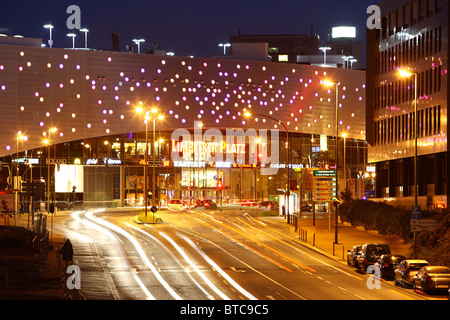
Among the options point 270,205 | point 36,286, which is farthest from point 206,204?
point 36,286

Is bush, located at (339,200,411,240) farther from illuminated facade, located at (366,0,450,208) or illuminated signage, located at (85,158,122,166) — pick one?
illuminated signage, located at (85,158,122,166)

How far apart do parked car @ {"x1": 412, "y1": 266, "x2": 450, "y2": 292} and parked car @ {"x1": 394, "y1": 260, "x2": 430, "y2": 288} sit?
1655 millimetres

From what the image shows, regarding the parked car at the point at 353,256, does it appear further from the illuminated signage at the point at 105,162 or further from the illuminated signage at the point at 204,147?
the illuminated signage at the point at 204,147

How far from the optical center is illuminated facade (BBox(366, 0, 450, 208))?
6731 centimetres

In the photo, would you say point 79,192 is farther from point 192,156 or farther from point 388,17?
point 388,17

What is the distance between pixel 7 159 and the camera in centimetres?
10112

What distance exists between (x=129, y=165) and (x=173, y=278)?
7685 cm

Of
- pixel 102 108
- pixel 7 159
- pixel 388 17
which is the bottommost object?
pixel 7 159

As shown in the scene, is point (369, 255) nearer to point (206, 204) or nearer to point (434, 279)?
point (434, 279)

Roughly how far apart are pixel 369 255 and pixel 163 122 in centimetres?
7429

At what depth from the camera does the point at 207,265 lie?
4253 cm

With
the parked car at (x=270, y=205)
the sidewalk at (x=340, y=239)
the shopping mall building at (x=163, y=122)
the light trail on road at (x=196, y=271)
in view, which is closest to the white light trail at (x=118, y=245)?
the light trail on road at (x=196, y=271)
